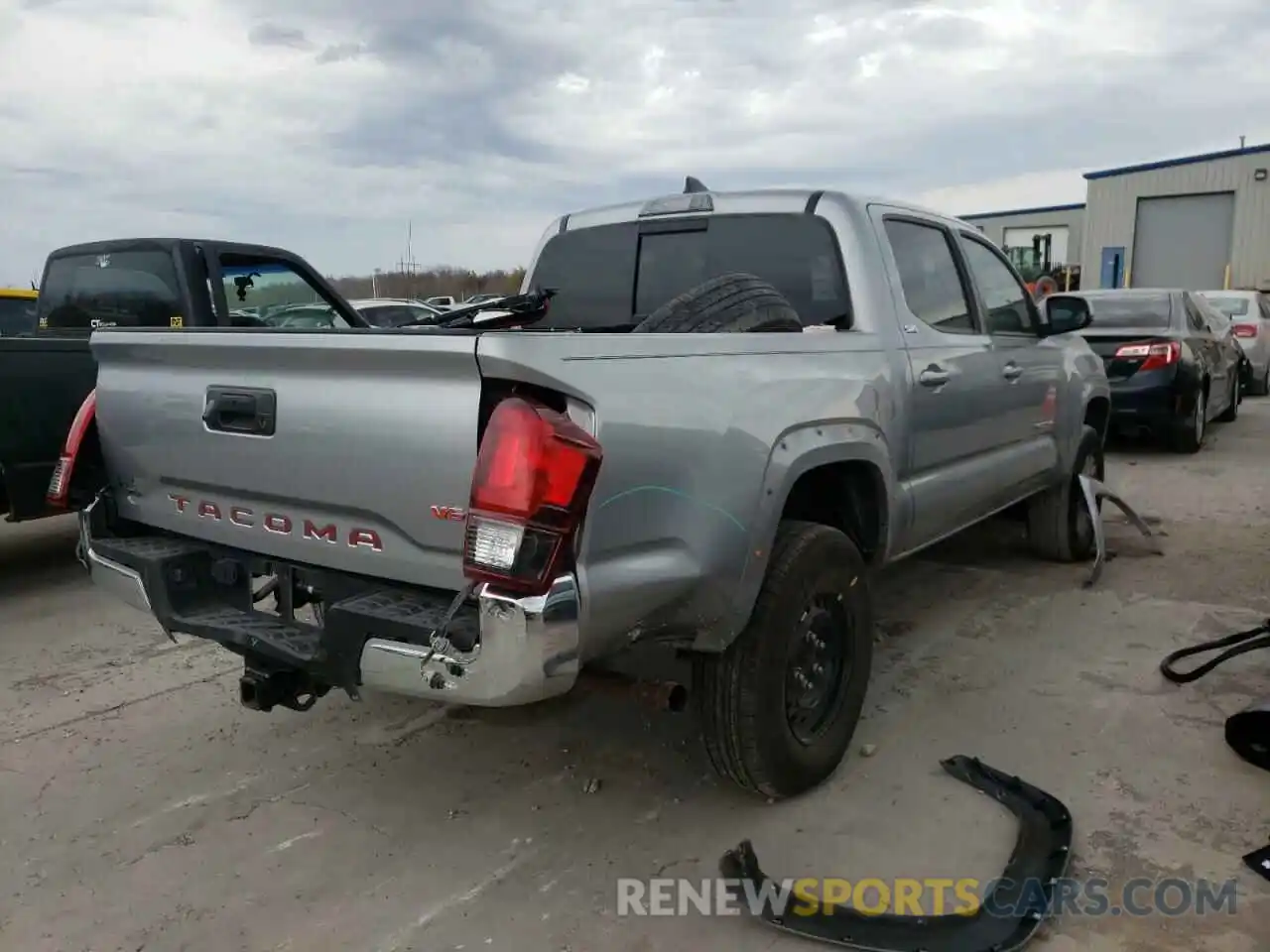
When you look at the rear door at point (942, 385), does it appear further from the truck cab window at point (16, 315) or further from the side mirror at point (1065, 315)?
the truck cab window at point (16, 315)

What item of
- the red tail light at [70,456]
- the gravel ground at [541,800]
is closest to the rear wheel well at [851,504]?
the gravel ground at [541,800]

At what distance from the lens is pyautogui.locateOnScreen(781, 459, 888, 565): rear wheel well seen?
3.43m

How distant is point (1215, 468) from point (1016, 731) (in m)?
6.76

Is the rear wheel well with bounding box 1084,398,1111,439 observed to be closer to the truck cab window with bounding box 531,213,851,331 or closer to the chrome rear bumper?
the truck cab window with bounding box 531,213,851,331

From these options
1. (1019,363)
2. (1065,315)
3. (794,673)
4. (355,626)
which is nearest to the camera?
(355,626)

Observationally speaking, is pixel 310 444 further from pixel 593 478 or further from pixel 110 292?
pixel 110 292

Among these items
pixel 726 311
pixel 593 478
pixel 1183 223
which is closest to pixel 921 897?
pixel 593 478

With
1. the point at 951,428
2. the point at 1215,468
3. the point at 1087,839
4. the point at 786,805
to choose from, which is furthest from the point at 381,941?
the point at 1215,468

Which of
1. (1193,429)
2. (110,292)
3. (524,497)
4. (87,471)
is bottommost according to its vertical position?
(1193,429)

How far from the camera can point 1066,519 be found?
19.0 feet

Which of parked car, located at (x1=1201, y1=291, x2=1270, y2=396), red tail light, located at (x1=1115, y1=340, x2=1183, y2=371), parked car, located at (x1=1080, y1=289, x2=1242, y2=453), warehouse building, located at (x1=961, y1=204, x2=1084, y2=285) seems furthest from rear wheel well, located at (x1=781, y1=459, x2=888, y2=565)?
warehouse building, located at (x1=961, y1=204, x2=1084, y2=285)

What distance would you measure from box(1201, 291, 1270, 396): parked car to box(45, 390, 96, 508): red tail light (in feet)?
52.1

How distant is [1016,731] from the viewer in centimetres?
367

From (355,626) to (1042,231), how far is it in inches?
1648
